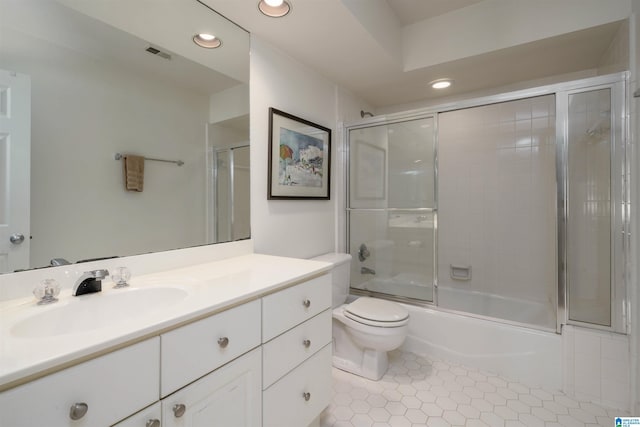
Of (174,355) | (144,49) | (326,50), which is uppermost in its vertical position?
(326,50)

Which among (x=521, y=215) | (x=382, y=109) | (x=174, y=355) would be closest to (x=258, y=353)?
(x=174, y=355)

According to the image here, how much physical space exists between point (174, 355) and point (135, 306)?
14.5 inches

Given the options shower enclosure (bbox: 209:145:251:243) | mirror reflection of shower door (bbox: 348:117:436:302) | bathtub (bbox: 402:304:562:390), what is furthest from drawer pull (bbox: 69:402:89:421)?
mirror reflection of shower door (bbox: 348:117:436:302)

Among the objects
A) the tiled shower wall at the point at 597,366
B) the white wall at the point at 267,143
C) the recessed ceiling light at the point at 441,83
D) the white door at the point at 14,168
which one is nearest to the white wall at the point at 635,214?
the tiled shower wall at the point at 597,366

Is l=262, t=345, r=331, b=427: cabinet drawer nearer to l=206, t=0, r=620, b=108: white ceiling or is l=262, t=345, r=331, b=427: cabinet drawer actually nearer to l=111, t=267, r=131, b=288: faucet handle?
l=111, t=267, r=131, b=288: faucet handle

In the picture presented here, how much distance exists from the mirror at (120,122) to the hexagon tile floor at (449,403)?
1.14m

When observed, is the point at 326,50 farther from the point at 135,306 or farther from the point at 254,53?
the point at 135,306

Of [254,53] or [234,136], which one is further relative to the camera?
[254,53]

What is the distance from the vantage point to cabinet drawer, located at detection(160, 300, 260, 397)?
0.77 meters

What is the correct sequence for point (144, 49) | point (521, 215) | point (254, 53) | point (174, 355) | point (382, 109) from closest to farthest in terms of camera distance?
point (174, 355), point (144, 49), point (254, 53), point (521, 215), point (382, 109)

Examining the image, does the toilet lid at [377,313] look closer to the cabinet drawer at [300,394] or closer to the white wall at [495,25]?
the cabinet drawer at [300,394]

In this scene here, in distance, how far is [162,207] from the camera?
1348mm

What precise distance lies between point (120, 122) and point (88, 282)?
643 millimetres

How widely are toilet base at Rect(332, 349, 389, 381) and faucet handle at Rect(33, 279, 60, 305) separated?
163 centimetres
